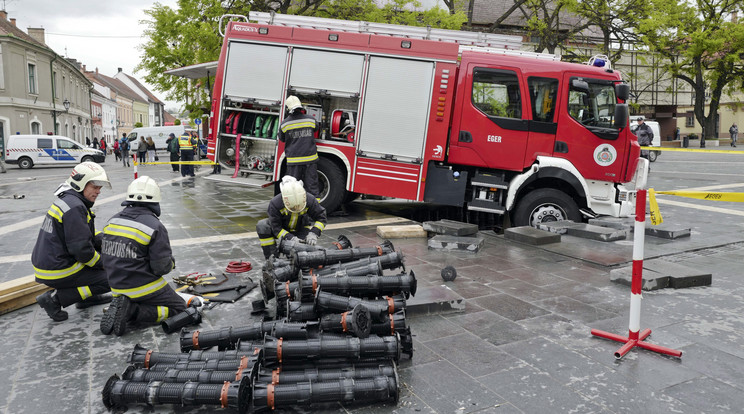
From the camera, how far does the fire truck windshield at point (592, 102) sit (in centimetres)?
814

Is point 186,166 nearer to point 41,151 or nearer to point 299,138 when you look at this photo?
point 299,138

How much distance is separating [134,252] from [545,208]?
656 centimetres

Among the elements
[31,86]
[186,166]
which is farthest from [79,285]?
[31,86]

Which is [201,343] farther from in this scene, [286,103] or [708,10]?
[708,10]

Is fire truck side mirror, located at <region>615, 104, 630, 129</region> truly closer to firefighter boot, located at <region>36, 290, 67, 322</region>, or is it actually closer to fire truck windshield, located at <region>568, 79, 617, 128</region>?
fire truck windshield, located at <region>568, 79, 617, 128</region>

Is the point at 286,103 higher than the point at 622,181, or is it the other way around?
the point at 286,103

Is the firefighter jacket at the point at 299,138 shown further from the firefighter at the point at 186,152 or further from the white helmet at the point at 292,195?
the firefighter at the point at 186,152

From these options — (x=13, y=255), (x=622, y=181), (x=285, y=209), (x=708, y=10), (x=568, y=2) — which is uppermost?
(x=708, y=10)

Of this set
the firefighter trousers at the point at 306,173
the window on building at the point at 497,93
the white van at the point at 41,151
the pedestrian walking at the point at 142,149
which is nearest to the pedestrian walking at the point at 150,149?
the pedestrian walking at the point at 142,149

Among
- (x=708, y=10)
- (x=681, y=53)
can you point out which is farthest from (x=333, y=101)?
(x=708, y=10)

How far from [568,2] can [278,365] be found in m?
22.6

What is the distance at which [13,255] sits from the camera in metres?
7.06

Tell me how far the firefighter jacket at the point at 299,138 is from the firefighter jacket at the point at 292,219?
3.09m

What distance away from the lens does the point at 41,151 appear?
1077 inches
